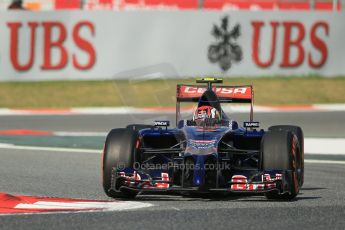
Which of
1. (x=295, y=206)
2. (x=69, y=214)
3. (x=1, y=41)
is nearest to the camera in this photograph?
(x=69, y=214)

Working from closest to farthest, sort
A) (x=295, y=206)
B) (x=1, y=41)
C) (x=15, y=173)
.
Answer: (x=295, y=206) < (x=15, y=173) < (x=1, y=41)

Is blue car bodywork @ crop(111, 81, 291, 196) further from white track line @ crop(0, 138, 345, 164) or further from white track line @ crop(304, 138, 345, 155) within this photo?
white track line @ crop(304, 138, 345, 155)

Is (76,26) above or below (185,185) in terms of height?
above

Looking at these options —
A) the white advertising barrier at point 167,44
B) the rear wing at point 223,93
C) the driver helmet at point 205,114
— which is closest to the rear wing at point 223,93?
the rear wing at point 223,93

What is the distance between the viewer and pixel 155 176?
10.7 metres

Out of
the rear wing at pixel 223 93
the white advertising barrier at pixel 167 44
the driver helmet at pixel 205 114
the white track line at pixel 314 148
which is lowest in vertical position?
the white track line at pixel 314 148

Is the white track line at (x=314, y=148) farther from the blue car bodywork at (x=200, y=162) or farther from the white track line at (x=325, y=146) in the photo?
the blue car bodywork at (x=200, y=162)

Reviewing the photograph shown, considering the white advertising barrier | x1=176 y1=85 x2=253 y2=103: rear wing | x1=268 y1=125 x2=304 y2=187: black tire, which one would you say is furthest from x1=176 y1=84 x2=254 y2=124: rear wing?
the white advertising barrier

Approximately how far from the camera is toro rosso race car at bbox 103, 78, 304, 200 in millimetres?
10492

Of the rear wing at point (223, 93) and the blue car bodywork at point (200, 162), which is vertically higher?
the rear wing at point (223, 93)

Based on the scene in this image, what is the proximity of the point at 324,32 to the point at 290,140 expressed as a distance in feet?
46.4

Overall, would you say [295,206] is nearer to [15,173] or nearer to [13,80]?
[15,173]

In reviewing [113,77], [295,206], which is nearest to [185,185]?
[295,206]

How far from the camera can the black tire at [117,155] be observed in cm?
1078
